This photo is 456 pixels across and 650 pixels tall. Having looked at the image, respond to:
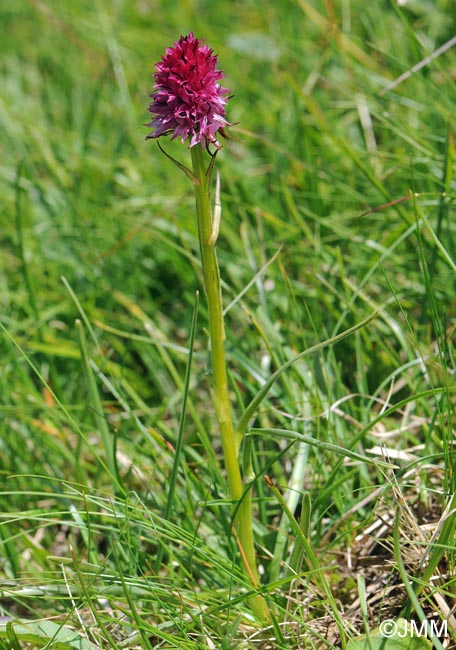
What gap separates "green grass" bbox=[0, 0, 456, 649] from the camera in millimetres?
1586

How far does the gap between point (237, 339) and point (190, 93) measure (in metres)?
1.19

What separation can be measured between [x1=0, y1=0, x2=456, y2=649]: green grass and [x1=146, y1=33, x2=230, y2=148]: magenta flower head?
114 mm

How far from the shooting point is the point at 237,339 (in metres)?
2.40

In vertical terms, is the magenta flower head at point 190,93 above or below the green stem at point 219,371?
above

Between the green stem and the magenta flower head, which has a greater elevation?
the magenta flower head

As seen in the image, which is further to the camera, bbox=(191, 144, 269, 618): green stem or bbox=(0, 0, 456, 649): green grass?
bbox=(0, 0, 456, 649): green grass

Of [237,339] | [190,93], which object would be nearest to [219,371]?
[190,93]

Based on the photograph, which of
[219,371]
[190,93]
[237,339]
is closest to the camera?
[190,93]

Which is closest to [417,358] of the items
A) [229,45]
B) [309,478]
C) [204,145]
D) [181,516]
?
[309,478]

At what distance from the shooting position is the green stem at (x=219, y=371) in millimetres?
1371

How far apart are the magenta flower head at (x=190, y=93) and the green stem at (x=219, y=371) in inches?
1.9

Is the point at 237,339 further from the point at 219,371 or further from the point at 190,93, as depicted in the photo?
the point at 190,93

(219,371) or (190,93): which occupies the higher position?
(190,93)

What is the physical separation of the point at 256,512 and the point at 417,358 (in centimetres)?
64
